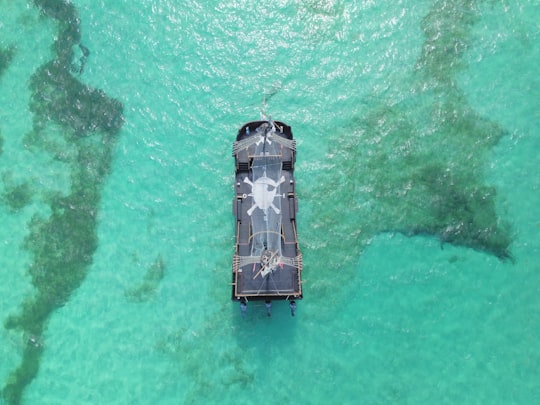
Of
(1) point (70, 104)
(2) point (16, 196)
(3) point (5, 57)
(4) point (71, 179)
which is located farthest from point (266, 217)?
(3) point (5, 57)

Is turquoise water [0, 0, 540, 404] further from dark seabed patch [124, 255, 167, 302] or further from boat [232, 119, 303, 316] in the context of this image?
boat [232, 119, 303, 316]

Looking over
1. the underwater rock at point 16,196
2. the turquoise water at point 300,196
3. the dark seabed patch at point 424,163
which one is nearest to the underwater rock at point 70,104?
the turquoise water at point 300,196

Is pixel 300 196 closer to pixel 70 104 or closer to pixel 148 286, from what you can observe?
pixel 148 286

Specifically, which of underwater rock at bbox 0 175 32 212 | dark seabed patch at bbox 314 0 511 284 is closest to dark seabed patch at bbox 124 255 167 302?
underwater rock at bbox 0 175 32 212

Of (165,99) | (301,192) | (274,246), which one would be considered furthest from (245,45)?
(274,246)

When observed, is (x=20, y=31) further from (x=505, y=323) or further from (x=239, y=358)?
(x=505, y=323)

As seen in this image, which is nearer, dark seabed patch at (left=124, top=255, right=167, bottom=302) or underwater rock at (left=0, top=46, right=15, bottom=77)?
dark seabed patch at (left=124, top=255, right=167, bottom=302)
